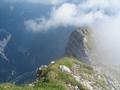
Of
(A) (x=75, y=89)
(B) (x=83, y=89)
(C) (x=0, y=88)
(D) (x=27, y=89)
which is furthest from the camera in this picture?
(B) (x=83, y=89)

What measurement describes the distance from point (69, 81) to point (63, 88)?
204ft

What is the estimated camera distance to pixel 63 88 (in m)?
119

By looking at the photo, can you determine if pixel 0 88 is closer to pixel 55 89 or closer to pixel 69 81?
pixel 55 89

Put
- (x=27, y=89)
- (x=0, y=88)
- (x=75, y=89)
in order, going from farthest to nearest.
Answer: (x=75, y=89) < (x=27, y=89) < (x=0, y=88)

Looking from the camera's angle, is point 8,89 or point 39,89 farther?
point 39,89

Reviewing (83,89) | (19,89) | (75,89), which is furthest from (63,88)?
(83,89)

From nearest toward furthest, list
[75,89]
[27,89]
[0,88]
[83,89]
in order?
[0,88], [27,89], [75,89], [83,89]

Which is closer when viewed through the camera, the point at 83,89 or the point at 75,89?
the point at 75,89

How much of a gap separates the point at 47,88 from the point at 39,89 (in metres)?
3.50

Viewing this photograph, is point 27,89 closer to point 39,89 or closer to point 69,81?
point 39,89

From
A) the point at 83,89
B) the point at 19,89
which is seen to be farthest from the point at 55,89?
the point at 83,89

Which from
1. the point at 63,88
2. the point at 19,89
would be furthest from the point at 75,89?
the point at 19,89

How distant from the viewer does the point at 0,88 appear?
343 feet

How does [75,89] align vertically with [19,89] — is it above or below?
above
